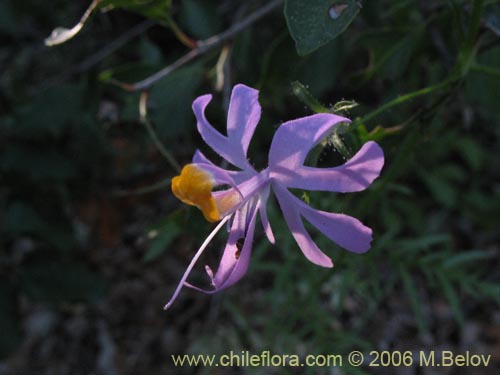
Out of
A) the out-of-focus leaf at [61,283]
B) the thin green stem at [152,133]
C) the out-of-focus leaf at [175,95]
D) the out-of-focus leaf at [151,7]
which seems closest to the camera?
the out-of-focus leaf at [151,7]

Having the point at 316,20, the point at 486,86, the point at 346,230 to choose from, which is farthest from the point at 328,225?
the point at 486,86

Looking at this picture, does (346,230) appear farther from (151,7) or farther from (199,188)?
(151,7)

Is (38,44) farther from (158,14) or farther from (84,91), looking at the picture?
(158,14)

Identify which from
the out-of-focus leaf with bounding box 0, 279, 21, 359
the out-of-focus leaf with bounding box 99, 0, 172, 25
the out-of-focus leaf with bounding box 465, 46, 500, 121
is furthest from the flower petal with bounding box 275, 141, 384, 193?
→ the out-of-focus leaf with bounding box 0, 279, 21, 359

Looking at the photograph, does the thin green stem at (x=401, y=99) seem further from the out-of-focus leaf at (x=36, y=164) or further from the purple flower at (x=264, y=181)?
the out-of-focus leaf at (x=36, y=164)

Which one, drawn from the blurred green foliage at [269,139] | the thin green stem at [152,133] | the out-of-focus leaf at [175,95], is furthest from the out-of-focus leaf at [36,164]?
the thin green stem at [152,133]

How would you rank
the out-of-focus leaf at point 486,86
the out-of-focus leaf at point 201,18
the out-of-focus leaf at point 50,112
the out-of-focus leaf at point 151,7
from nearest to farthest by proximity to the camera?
the out-of-focus leaf at point 151,7 < the out-of-focus leaf at point 486,86 < the out-of-focus leaf at point 201,18 < the out-of-focus leaf at point 50,112

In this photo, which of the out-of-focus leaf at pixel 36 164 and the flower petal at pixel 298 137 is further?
the out-of-focus leaf at pixel 36 164
